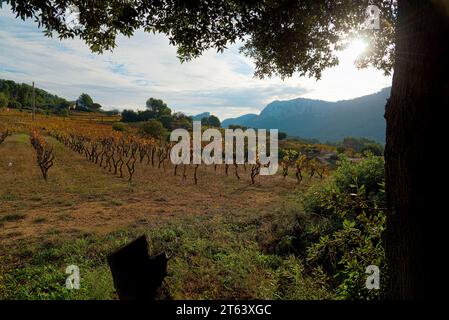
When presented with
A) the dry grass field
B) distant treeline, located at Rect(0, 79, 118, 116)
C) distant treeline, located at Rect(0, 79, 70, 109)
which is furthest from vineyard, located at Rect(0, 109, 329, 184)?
distant treeline, located at Rect(0, 79, 70, 109)

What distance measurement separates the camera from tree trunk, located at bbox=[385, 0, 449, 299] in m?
2.78

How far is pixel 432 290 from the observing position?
113 inches

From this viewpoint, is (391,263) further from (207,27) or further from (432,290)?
(207,27)

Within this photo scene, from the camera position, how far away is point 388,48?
247 inches

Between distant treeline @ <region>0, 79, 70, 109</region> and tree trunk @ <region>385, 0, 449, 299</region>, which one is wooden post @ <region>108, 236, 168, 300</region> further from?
distant treeline @ <region>0, 79, 70, 109</region>

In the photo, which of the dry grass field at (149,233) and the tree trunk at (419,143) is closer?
the tree trunk at (419,143)

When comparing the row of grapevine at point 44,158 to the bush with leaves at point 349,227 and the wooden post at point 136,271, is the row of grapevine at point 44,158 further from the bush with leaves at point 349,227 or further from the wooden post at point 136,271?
the wooden post at point 136,271

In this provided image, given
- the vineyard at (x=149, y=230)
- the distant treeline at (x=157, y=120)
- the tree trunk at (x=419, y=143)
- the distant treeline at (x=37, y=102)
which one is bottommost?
the vineyard at (x=149, y=230)

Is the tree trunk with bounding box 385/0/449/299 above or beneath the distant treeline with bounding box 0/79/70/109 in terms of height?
beneath

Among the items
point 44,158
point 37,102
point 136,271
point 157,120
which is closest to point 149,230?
point 136,271

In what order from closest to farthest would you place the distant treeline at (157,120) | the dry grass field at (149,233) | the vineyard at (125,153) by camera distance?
1. the dry grass field at (149,233)
2. the vineyard at (125,153)
3. the distant treeline at (157,120)

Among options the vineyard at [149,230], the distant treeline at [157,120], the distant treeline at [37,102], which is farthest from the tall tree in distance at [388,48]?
the distant treeline at [37,102]

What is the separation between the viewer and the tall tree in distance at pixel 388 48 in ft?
9.25

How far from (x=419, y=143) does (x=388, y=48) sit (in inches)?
168
